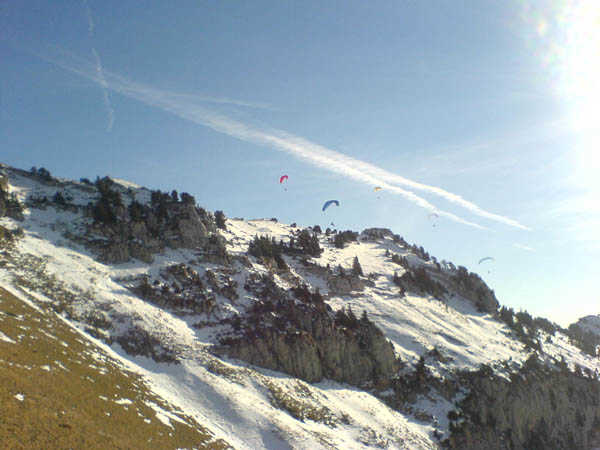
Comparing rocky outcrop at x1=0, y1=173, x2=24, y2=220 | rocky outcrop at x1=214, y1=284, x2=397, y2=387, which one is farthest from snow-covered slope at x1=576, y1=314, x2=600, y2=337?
rocky outcrop at x1=0, y1=173, x2=24, y2=220

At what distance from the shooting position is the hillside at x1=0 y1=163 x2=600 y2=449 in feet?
123

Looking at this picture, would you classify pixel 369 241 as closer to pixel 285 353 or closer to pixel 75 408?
pixel 285 353

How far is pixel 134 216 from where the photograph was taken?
7200 centimetres

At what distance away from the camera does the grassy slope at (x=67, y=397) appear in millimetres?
16672

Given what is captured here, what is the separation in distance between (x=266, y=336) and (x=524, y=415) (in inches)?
1762

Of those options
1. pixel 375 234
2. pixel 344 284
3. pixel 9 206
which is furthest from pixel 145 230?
pixel 375 234

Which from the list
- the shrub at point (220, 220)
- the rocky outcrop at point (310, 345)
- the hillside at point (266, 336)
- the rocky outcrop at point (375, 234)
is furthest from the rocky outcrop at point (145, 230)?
the rocky outcrop at point (375, 234)

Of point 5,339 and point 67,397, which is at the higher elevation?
point 5,339

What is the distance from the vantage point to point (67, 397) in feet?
69.4

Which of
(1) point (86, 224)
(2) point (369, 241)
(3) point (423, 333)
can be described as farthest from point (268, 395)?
(2) point (369, 241)

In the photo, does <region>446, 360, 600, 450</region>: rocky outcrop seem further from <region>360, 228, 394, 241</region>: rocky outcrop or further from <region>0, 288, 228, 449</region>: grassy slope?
<region>360, 228, 394, 241</region>: rocky outcrop

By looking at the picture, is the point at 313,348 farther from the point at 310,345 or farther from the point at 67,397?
the point at 67,397

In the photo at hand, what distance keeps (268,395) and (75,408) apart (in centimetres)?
2318

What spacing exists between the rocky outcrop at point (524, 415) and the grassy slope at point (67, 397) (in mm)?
40152
